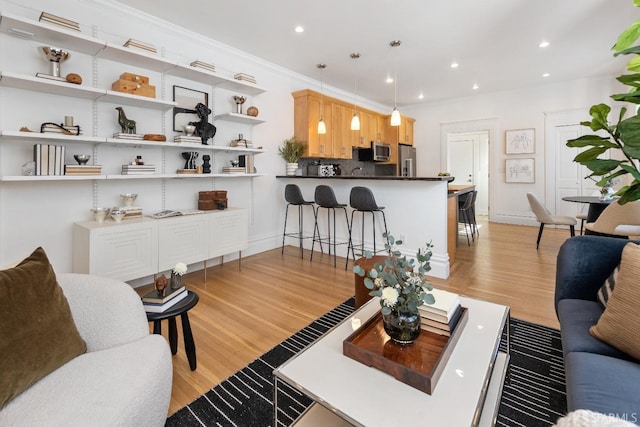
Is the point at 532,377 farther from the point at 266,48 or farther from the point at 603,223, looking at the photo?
the point at 266,48

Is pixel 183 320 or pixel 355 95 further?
pixel 355 95

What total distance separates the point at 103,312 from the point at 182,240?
1.89 metres

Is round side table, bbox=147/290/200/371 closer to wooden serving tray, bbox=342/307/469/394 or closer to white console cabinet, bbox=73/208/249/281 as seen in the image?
wooden serving tray, bbox=342/307/469/394

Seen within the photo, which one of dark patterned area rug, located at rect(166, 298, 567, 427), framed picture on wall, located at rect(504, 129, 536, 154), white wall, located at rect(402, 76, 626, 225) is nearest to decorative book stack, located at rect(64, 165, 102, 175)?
dark patterned area rug, located at rect(166, 298, 567, 427)

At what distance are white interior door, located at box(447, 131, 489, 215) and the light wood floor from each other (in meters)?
4.03

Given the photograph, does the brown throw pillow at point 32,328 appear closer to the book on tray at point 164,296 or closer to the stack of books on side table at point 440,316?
the book on tray at point 164,296

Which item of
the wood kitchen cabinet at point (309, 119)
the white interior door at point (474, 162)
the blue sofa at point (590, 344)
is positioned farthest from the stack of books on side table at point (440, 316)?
the white interior door at point (474, 162)

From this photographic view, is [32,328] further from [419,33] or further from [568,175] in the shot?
[568,175]

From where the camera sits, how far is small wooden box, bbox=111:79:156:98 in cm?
287

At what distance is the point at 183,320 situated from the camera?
1765mm

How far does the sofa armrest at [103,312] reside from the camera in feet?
4.33

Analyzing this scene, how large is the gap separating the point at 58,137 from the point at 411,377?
305cm

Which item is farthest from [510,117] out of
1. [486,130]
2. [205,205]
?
[205,205]

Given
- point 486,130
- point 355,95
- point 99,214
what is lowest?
point 99,214
